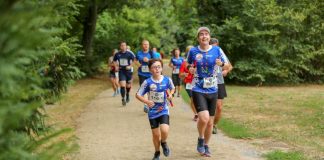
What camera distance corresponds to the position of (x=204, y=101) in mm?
8445

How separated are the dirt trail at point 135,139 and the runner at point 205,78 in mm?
460

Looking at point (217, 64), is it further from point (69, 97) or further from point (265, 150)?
point (69, 97)

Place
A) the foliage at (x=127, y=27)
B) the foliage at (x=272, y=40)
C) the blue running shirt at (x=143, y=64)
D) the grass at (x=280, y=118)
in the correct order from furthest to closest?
the foliage at (x=127, y=27), the foliage at (x=272, y=40), the blue running shirt at (x=143, y=64), the grass at (x=280, y=118)

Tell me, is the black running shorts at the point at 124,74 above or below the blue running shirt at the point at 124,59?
below

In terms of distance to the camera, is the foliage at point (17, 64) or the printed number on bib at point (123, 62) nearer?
the foliage at point (17, 64)

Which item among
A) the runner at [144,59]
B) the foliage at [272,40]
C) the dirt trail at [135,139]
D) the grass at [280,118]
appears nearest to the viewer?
the dirt trail at [135,139]

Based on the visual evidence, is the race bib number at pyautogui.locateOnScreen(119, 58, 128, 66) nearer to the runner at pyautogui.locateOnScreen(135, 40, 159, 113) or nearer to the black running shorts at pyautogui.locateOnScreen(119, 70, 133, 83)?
the black running shorts at pyautogui.locateOnScreen(119, 70, 133, 83)

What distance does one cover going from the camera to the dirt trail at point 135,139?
8789 mm

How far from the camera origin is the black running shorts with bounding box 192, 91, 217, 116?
27.5ft

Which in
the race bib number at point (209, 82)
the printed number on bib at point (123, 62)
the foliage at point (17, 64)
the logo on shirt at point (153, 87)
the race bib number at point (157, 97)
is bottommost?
the printed number on bib at point (123, 62)

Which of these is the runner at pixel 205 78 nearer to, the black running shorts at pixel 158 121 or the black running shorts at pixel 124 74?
the black running shorts at pixel 158 121

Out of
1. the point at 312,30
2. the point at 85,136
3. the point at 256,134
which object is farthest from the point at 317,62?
the point at 85,136

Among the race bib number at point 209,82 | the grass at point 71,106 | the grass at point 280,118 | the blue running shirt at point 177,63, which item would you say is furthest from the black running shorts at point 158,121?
the blue running shirt at point 177,63

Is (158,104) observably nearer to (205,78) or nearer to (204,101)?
(204,101)
